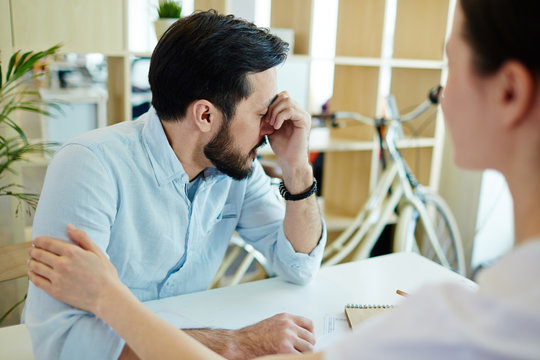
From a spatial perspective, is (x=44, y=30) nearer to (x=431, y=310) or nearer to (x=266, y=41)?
(x=266, y=41)

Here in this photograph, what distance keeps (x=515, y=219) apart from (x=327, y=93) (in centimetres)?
407

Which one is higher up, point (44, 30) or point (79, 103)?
point (44, 30)

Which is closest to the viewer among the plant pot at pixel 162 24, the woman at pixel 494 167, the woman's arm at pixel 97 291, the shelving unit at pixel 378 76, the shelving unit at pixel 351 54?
the woman at pixel 494 167

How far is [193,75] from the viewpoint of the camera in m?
1.23

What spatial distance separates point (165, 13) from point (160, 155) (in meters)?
1.06

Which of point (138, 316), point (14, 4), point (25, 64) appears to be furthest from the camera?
point (14, 4)

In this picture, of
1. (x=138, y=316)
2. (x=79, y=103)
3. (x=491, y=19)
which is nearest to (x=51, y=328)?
(x=138, y=316)

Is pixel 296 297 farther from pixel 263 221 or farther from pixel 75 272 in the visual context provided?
pixel 75 272

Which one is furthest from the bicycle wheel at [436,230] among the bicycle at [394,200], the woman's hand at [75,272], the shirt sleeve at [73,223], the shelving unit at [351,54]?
the woman's hand at [75,272]

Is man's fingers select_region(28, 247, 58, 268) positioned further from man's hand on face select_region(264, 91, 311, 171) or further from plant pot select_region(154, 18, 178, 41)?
plant pot select_region(154, 18, 178, 41)

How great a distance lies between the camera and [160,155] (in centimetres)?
125

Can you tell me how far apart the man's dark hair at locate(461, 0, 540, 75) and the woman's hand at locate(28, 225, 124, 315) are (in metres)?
0.71

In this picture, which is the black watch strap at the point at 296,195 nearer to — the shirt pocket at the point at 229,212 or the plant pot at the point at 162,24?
the shirt pocket at the point at 229,212

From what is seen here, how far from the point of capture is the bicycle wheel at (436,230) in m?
2.64
